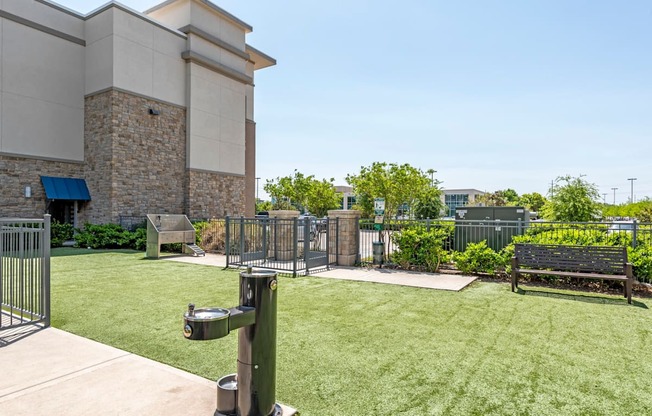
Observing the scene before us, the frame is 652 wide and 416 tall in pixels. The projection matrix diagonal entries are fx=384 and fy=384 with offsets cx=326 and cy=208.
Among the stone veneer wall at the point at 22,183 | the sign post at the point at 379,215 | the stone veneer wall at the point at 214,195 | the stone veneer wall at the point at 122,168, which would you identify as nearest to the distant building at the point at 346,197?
the stone veneer wall at the point at 214,195

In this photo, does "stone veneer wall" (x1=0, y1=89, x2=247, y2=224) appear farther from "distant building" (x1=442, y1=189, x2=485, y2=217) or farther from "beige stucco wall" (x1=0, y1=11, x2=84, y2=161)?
"distant building" (x1=442, y1=189, x2=485, y2=217)

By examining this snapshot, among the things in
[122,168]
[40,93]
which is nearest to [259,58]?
[122,168]

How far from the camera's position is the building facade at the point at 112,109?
55.4 feet

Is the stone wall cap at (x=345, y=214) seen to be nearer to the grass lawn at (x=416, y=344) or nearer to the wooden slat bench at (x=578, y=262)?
the grass lawn at (x=416, y=344)

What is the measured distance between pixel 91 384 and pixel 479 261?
27.9 feet

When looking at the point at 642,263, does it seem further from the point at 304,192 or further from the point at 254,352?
the point at 304,192

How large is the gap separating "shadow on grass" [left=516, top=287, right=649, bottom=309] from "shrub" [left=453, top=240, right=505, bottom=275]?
1.40 metres

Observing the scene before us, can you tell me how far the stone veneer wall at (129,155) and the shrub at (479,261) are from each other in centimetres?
1567

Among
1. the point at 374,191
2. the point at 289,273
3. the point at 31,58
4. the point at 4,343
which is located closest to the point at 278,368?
the point at 4,343

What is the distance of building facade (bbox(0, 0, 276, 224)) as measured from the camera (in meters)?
16.9

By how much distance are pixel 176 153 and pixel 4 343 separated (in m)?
17.7

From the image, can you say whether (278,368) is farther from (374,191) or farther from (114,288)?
(374,191)

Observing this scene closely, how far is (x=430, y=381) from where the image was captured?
3.58 metres

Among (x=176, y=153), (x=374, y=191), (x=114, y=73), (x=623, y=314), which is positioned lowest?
(x=623, y=314)
